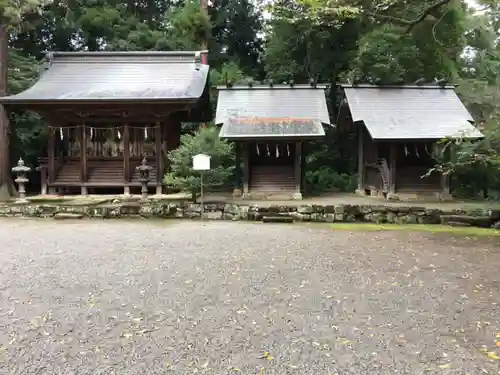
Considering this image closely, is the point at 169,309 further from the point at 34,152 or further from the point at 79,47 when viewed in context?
the point at 79,47

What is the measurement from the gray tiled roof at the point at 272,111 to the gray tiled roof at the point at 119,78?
121 cm

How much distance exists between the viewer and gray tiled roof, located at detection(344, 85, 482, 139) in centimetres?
1238

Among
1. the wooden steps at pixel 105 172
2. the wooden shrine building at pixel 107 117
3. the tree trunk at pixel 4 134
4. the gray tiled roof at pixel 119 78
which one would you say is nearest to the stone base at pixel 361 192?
the wooden shrine building at pixel 107 117

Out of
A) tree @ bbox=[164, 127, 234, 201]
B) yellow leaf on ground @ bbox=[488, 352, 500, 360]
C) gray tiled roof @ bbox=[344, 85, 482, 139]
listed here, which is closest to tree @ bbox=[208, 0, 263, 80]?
gray tiled roof @ bbox=[344, 85, 482, 139]

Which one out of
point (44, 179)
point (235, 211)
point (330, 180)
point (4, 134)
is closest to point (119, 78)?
point (4, 134)

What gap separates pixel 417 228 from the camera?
949 centimetres

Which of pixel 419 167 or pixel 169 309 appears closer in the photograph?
pixel 169 309

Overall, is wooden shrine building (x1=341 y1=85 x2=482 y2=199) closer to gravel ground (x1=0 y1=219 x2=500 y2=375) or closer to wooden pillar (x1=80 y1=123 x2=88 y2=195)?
gravel ground (x1=0 y1=219 x2=500 y2=375)

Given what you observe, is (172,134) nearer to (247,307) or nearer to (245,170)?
(245,170)

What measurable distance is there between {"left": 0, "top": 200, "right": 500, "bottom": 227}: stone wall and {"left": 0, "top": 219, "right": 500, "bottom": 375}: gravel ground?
3.04 metres

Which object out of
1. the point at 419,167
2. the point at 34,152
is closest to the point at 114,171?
the point at 34,152

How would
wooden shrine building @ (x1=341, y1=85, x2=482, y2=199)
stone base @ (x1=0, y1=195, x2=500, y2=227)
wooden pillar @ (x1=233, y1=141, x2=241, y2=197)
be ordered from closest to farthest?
stone base @ (x1=0, y1=195, x2=500, y2=227) < wooden shrine building @ (x1=341, y1=85, x2=482, y2=199) < wooden pillar @ (x1=233, y1=141, x2=241, y2=197)

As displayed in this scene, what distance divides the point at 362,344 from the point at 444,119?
38.0 feet

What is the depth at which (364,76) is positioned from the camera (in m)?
16.7
